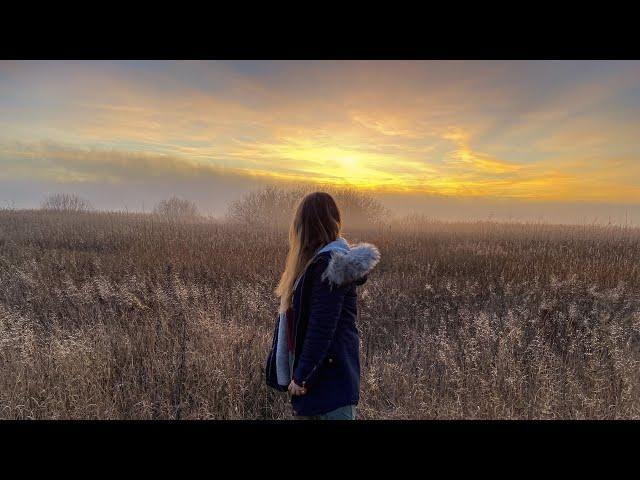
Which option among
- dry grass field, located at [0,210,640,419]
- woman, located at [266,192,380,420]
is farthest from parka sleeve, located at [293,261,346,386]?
dry grass field, located at [0,210,640,419]

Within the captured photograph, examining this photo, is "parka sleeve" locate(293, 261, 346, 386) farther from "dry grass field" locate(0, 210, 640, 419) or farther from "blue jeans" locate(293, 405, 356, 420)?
"dry grass field" locate(0, 210, 640, 419)

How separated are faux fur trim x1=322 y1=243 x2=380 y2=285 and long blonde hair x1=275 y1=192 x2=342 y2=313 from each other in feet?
0.63

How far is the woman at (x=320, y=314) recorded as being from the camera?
204 cm

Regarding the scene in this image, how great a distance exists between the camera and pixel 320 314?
6.68 ft

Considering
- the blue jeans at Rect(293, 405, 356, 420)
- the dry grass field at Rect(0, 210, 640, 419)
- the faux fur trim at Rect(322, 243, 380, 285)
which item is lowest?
the dry grass field at Rect(0, 210, 640, 419)

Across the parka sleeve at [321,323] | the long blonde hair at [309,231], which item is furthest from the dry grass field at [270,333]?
the long blonde hair at [309,231]

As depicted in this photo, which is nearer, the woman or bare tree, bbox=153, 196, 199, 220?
the woman

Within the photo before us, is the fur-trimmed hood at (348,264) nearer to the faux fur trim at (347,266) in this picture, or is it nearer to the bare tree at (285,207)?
the faux fur trim at (347,266)

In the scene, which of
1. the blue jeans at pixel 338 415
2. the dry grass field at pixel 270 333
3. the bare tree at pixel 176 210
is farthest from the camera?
the bare tree at pixel 176 210

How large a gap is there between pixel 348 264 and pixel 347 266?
0.01 m

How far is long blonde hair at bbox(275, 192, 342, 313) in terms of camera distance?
2.23 m

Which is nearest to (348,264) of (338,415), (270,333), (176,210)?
(338,415)

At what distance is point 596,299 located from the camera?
6.53 m

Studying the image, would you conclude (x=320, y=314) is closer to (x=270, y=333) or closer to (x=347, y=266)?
(x=347, y=266)
